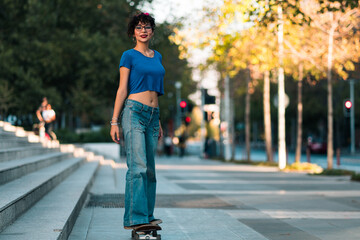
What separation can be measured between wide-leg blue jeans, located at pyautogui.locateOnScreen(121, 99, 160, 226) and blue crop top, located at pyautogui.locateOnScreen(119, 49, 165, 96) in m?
0.17

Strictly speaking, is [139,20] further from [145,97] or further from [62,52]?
[62,52]

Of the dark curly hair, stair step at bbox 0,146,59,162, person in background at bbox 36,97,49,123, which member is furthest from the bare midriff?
person in background at bbox 36,97,49,123

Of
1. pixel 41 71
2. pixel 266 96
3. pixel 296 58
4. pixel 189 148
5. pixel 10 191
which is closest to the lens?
pixel 10 191

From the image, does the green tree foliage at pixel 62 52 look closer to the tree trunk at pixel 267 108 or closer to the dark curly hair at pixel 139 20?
the tree trunk at pixel 267 108

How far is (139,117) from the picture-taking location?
636 centimetres

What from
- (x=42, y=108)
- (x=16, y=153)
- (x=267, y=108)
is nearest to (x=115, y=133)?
(x=16, y=153)

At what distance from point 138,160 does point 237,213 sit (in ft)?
12.5

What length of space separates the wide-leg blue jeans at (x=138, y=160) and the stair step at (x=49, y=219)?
67 cm

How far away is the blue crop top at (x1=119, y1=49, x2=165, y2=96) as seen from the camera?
6406 mm

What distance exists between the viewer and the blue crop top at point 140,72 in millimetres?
6406

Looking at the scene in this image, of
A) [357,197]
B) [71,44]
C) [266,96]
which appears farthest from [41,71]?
[357,197]

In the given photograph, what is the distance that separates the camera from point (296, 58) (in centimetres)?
2425

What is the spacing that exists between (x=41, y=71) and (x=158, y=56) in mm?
30470

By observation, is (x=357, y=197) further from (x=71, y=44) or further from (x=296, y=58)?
(x=71, y=44)
